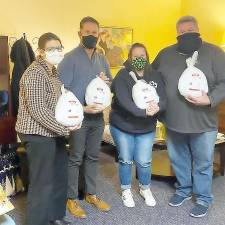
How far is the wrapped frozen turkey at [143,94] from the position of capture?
2.38 meters

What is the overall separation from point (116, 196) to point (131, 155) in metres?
0.47

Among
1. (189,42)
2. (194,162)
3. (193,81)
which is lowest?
(194,162)

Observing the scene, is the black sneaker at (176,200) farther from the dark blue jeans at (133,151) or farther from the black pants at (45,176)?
the black pants at (45,176)

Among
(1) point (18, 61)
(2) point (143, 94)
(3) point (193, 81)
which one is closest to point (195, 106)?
(3) point (193, 81)

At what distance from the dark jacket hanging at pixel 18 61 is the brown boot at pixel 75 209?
1027 millimetres

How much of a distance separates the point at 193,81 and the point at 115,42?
7.61ft

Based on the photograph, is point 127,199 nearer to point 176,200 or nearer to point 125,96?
point 176,200

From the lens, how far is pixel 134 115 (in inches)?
94.8

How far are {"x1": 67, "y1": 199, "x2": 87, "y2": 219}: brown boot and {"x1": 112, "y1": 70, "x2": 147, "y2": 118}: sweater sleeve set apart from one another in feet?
2.63

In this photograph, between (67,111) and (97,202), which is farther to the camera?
(97,202)

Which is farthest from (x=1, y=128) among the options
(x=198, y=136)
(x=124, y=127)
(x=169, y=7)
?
(x=169, y=7)

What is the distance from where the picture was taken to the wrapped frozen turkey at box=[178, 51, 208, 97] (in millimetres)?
2318

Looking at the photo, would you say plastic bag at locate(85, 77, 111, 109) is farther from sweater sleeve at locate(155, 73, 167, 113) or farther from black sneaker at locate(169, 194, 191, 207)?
black sneaker at locate(169, 194, 191, 207)

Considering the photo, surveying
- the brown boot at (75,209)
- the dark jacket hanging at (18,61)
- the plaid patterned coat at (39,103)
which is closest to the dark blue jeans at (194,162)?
the brown boot at (75,209)
